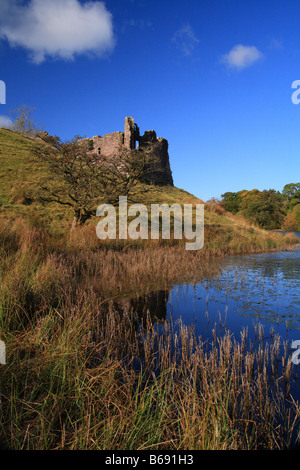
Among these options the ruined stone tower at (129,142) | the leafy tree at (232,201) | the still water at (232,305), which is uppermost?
the ruined stone tower at (129,142)

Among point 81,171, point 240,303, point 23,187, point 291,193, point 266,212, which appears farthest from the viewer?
point 291,193

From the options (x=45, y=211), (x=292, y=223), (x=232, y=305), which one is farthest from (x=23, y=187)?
(x=292, y=223)

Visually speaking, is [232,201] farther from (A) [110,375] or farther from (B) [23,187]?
(A) [110,375]

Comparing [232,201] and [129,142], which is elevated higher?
[129,142]

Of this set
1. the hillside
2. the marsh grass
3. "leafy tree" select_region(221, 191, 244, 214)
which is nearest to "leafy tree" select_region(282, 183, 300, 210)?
"leafy tree" select_region(221, 191, 244, 214)

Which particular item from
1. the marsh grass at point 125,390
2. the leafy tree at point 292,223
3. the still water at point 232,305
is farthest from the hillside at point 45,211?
the leafy tree at point 292,223

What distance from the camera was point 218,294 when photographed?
7.92 meters

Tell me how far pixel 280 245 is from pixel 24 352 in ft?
78.0

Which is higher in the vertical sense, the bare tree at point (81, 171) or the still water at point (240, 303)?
the bare tree at point (81, 171)

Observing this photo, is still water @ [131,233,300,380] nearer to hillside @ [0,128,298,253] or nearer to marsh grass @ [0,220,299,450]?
marsh grass @ [0,220,299,450]

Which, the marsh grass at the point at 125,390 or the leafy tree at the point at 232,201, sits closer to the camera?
the marsh grass at the point at 125,390

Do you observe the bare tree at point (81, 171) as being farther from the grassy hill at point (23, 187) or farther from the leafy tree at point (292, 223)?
the leafy tree at point (292, 223)

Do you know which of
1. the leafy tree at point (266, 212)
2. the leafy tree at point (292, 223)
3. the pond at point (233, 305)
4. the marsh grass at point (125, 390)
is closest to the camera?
the marsh grass at point (125, 390)

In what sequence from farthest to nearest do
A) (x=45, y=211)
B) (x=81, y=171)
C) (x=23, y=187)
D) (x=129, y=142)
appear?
(x=129, y=142), (x=23, y=187), (x=45, y=211), (x=81, y=171)
